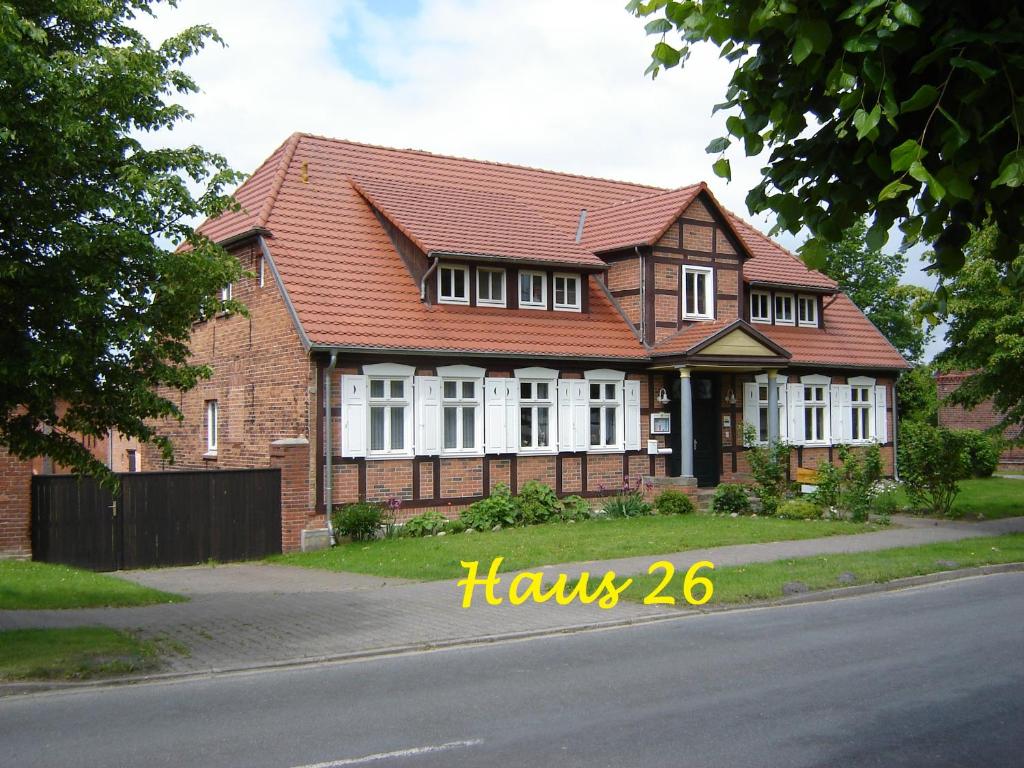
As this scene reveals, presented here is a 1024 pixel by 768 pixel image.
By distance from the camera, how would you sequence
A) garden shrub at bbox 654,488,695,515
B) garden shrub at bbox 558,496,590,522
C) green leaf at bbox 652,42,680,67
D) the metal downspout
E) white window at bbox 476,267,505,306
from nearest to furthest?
green leaf at bbox 652,42,680,67 < the metal downspout < garden shrub at bbox 558,496,590,522 < garden shrub at bbox 654,488,695,515 < white window at bbox 476,267,505,306

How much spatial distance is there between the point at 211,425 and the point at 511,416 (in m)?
7.33

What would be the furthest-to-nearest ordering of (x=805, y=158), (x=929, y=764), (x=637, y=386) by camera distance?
(x=637, y=386) → (x=929, y=764) → (x=805, y=158)

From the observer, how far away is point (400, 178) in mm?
27172

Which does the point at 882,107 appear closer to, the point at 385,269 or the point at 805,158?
the point at 805,158

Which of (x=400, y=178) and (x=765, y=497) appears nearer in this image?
(x=765, y=497)

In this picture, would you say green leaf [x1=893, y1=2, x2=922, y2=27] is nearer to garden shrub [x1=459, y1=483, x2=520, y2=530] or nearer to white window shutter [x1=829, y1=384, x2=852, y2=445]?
garden shrub [x1=459, y1=483, x2=520, y2=530]

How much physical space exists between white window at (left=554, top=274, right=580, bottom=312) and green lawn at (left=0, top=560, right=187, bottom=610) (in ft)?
41.0

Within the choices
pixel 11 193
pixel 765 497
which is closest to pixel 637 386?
pixel 765 497

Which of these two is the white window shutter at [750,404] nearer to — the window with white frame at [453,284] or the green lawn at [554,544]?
the green lawn at [554,544]

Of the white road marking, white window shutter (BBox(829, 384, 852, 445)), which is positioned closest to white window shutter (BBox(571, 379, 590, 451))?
white window shutter (BBox(829, 384, 852, 445))

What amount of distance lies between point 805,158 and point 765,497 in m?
18.3

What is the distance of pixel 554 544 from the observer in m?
18.4

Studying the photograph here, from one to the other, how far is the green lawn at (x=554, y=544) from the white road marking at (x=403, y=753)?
851cm

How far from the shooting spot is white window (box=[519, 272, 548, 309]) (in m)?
24.3
